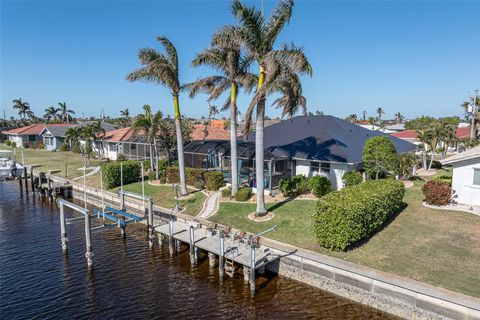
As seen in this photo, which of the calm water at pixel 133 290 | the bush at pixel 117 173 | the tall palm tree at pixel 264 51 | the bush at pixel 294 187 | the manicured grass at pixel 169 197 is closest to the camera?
the calm water at pixel 133 290

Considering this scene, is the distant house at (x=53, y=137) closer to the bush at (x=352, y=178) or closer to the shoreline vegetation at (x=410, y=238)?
the shoreline vegetation at (x=410, y=238)

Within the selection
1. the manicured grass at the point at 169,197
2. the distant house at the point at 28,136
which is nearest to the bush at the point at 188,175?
the manicured grass at the point at 169,197

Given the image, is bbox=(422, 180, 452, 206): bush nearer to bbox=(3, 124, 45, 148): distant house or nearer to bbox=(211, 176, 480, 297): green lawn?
bbox=(211, 176, 480, 297): green lawn

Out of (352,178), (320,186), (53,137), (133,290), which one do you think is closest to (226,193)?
(320,186)

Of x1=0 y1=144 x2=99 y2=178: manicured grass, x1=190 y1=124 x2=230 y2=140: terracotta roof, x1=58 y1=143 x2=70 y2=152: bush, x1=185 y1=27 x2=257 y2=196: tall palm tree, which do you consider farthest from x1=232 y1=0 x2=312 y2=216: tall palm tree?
x1=58 y1=143 x2=70 y2=152: bush

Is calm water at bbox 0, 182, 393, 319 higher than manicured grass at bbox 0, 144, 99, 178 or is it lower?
lower

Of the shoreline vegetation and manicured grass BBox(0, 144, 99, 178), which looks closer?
the shoreline vegetation
